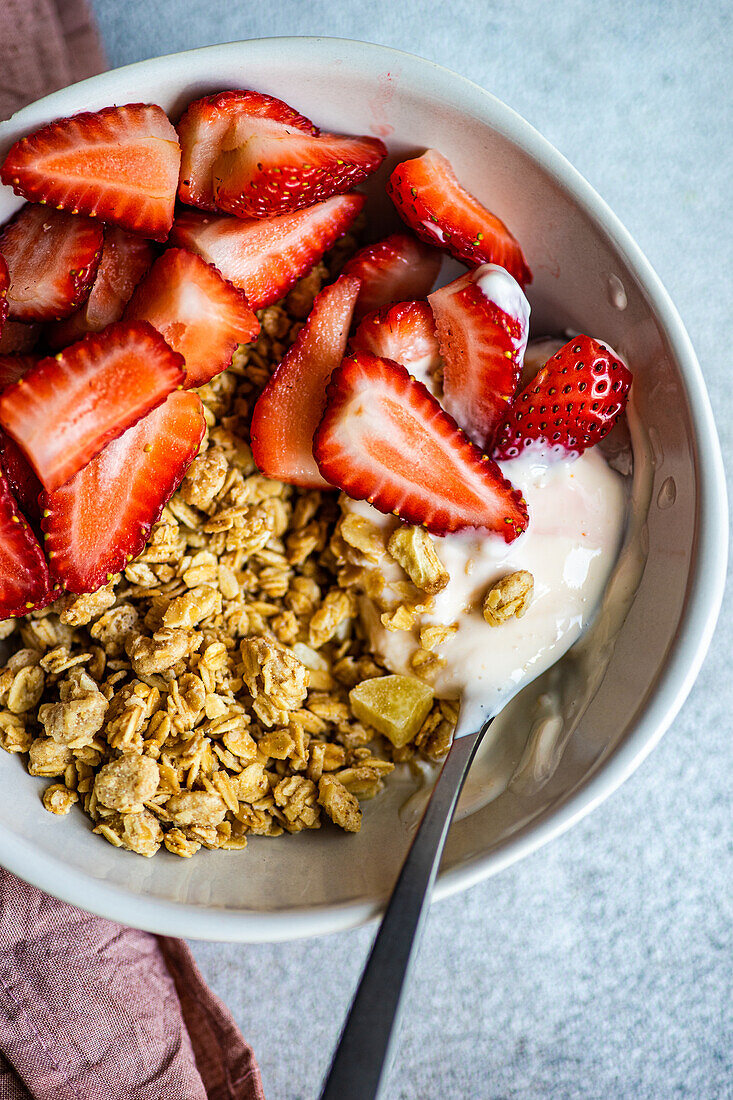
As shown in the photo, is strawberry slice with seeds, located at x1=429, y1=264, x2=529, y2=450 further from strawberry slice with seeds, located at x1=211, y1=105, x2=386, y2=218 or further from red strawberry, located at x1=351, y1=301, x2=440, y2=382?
strawberry slice with seeds, located at x1=211, y1=105, x2=386, y2=218

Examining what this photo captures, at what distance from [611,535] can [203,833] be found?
0.48 meters

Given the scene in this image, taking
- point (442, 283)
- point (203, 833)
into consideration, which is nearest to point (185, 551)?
point (203, 833)

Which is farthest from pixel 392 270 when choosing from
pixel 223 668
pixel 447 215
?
pixel 223 668

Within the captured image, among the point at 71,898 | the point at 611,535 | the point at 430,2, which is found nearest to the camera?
the point at 71,898

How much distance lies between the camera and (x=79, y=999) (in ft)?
3.13

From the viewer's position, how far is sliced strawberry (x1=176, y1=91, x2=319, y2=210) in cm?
79

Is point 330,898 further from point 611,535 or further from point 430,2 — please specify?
point 430,2

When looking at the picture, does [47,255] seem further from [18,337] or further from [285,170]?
[285,170]

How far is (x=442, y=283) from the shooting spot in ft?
3.03

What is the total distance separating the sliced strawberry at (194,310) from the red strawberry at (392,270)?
125 mm

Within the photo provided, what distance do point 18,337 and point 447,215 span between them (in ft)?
1.42

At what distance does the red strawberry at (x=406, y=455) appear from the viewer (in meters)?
0.79

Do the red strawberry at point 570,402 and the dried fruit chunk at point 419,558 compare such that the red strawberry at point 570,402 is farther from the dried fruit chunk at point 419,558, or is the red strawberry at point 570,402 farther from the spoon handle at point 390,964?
the spoon handle at point 390,964

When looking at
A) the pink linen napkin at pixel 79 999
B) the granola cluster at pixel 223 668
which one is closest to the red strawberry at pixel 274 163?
the granola cluster at pixel 223 668
